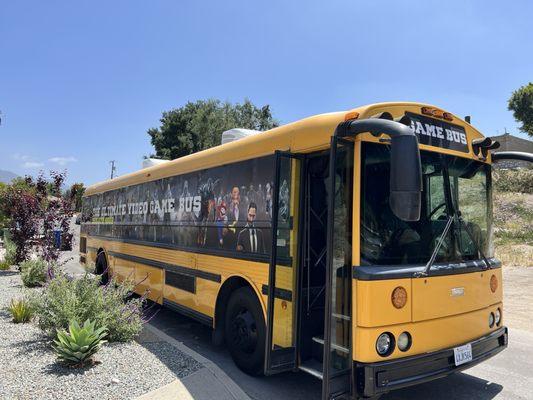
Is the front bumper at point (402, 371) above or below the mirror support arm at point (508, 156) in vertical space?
below

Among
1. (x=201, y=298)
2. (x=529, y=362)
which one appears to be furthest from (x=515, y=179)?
(x=201, y=298)

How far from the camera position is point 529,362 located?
5.95m

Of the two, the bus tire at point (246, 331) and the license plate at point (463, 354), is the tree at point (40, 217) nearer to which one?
the bus tire at point (246, 331)

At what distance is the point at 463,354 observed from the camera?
4141 millimetres

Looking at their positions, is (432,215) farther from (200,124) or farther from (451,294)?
(200,124)

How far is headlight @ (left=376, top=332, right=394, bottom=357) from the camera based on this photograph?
368 cm

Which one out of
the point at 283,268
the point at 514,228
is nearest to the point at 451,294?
the point at 283,268

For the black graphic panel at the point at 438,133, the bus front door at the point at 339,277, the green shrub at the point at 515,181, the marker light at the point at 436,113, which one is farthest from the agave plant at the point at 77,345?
the green shrub at the point at 515,181

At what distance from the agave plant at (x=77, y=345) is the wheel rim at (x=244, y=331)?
158cm

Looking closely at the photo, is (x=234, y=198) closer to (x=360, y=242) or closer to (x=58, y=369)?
(x=360, y=242)

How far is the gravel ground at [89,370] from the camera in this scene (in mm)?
4285

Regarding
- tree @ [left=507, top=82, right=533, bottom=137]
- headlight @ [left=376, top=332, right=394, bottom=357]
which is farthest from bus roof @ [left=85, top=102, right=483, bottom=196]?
tree @ [left=507, top=82, right=533, bottom=137]

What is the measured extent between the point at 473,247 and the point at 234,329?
2.89 metres

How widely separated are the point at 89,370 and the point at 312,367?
2.38m
